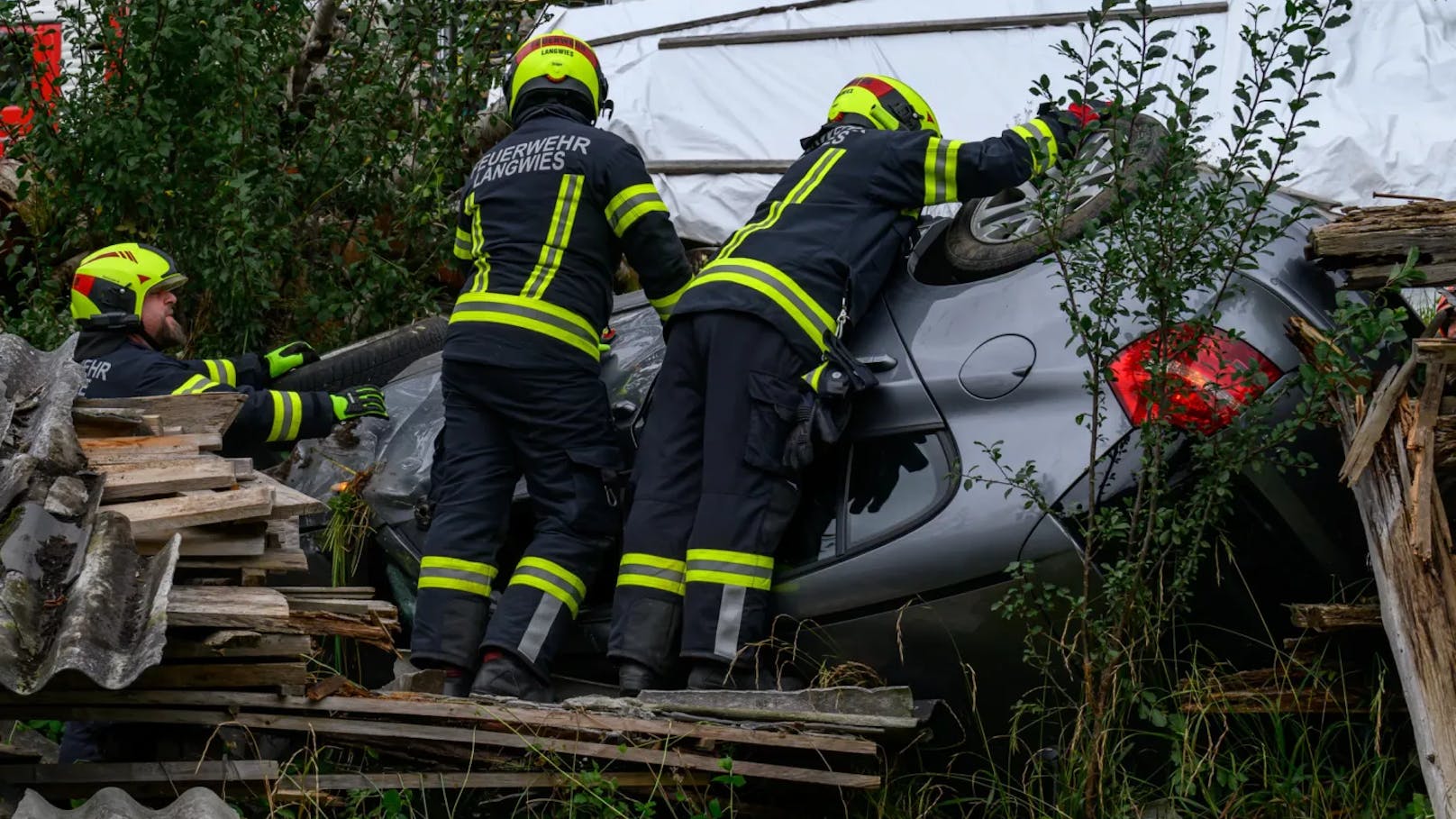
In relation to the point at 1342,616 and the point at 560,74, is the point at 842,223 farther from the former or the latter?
the point at 1342,616

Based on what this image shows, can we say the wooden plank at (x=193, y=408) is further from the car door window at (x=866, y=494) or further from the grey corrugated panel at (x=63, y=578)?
the car door window at (x=866, y=494)

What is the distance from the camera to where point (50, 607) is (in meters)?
3.32

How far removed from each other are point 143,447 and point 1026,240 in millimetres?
2446

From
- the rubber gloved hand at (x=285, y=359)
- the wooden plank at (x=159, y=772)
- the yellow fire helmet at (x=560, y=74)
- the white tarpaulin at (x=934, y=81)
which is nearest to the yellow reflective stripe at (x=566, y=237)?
the yellow fire helmet at (x=560, y=74)

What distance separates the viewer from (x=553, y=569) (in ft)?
14.4

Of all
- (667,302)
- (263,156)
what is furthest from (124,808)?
(263,156)

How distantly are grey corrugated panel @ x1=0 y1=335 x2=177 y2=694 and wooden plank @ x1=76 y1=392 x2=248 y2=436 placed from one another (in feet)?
1.47

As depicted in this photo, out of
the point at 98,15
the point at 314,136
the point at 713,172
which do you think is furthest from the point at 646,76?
the point at 98,15

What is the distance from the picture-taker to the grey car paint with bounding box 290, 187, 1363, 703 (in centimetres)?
359

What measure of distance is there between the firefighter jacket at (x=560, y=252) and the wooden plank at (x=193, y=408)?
705 mm

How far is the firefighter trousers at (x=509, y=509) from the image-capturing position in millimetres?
4355

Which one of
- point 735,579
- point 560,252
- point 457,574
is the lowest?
point 457,574

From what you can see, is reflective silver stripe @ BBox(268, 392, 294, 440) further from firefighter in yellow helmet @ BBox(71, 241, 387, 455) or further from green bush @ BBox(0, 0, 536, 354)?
green bush @ BBox(0, 0, 536, 354)

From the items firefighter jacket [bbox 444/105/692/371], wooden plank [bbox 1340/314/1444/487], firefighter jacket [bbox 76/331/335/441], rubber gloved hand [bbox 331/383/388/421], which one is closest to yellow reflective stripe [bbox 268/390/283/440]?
firefighter jacket [bbox 76/331/335/441]
